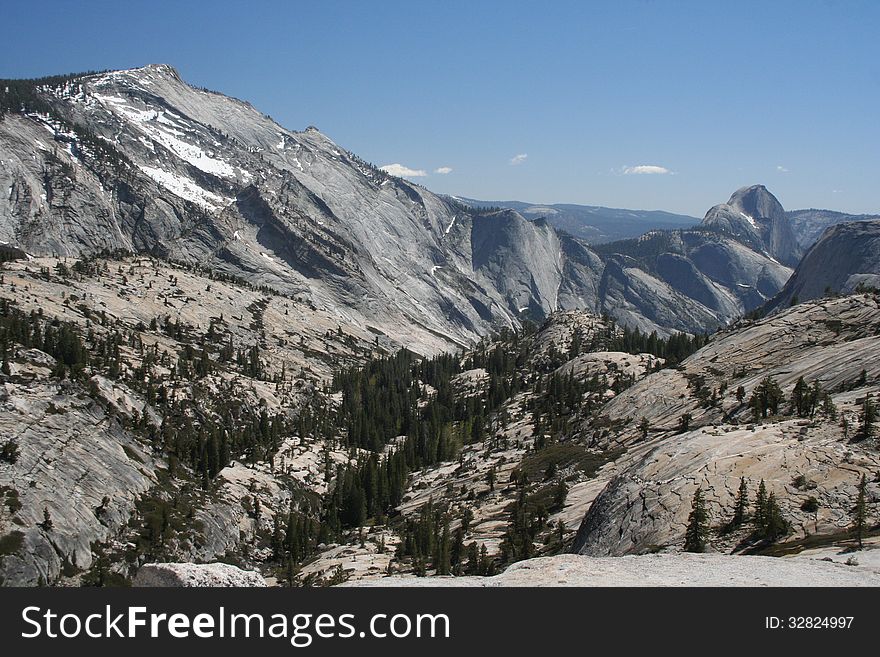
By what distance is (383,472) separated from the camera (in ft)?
431

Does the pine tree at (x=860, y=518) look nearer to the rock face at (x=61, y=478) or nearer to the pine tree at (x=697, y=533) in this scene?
the pine tree at (x=697, y=533)

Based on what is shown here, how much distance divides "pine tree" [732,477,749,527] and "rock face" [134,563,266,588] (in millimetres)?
35221

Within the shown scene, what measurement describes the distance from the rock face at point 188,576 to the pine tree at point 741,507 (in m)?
35.2

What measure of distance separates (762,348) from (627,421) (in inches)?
1240

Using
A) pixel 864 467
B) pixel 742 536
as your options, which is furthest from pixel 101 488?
pixel 864 467

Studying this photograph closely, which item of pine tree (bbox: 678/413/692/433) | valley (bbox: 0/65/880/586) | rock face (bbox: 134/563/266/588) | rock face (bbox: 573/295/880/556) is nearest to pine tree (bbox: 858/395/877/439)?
valley (bbox: 0/65/880/586)

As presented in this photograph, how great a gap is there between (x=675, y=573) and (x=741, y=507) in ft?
47.9

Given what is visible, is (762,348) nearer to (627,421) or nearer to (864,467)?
(627,421)

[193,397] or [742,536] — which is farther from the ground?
[193,397]

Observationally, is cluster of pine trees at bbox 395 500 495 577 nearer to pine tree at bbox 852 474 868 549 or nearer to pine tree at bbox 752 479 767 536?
pine tree at bbox 752 479 767 536

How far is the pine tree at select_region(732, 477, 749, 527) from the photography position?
4441cm

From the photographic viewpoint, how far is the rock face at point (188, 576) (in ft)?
88.9

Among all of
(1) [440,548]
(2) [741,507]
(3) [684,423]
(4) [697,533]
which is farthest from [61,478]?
(3) [684,423]

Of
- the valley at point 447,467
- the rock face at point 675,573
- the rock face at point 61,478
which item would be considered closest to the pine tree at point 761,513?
the valley at point 447,467
